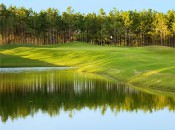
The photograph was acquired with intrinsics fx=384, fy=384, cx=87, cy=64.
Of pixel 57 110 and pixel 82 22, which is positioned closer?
pixel 57 110

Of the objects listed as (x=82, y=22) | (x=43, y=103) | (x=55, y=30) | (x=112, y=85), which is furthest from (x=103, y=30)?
(x=43, y=103)

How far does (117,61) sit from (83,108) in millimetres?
39163

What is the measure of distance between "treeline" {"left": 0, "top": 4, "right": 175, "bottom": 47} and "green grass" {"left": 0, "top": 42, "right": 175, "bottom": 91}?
3972 cm

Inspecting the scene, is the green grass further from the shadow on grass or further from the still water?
the still water

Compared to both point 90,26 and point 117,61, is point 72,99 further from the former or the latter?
point 90,26

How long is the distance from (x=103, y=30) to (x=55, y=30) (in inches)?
863

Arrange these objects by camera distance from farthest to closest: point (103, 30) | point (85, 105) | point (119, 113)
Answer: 1. point (103, 30)
2. point (85, 105)
3. point (119, 113)

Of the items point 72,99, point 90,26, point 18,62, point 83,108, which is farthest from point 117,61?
point 90,26

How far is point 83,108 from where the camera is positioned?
1243 inches

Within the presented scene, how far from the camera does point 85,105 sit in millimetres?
32969

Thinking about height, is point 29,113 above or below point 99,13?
below

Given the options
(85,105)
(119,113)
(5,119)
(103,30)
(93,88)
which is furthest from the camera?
(103,30)

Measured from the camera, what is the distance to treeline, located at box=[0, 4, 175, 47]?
166 m

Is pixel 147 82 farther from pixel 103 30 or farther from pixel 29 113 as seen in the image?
pixel 103 30
